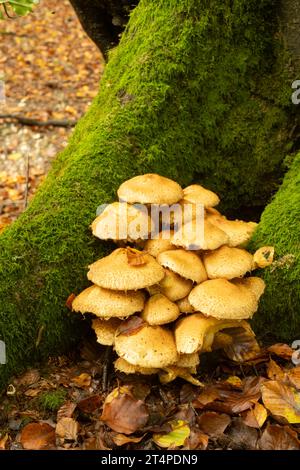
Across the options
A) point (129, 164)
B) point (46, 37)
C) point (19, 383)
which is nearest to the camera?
point (19, 383)

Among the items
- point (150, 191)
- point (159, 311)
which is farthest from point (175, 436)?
point (150, 191)

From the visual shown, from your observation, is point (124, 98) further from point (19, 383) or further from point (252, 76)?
point (19, 383)

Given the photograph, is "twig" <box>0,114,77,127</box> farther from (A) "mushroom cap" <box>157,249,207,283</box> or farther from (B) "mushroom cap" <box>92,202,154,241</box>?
(A) "mushroom cap" <box>157,249,207,283</box>

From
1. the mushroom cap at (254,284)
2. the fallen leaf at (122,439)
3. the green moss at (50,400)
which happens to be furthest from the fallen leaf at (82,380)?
the mushroom cap at (254,284)

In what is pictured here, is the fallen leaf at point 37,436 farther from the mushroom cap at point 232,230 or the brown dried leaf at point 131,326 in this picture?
the mushroom cap at point 232,230

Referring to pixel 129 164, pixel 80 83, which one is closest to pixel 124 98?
pixel 129 164

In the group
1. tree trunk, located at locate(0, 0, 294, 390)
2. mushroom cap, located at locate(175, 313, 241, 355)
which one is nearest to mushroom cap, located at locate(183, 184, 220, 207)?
tree trunk, located at locate(0, 0, 294, 390)

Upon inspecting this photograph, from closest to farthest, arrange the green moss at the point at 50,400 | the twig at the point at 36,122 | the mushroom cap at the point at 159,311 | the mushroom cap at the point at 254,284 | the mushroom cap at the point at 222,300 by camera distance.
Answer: the mushroom cap at the point at 222,300 < the mushroom cap at the point at 159,311 < the green moss at the point at 50,400 < the mushroom cap at the point at 254,284 < the twig at the point at 36,122
